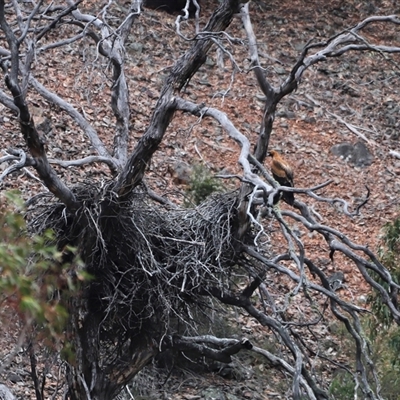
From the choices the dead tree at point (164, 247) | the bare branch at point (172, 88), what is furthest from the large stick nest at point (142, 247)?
the bare branch at point (172, 88)

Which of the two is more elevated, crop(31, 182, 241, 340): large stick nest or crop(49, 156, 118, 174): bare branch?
crop(49, 156, 118, 174): bare branch

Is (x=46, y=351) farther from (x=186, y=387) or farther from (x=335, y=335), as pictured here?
(x=335, y=335)

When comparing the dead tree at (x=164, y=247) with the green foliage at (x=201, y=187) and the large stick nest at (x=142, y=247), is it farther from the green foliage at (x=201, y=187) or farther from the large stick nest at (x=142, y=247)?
the green foliage at (x=201, y=187)

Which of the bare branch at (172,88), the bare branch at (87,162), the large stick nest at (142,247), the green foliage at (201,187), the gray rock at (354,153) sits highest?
the bare branch at (172,88)

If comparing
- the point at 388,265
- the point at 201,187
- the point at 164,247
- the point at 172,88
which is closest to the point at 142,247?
the point at 164,247

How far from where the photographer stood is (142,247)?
7391mm

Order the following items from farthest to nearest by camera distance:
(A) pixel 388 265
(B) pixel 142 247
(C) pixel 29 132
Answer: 1. (A) pixel 388 265
2. (B) pixel 142 247
3. (C) pixel 29 132

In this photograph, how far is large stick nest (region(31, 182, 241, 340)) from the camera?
24.1 ft

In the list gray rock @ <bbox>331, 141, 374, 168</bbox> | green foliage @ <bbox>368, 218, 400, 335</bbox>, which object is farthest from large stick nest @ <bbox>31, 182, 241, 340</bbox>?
gray rock @ <bbox>331, 141, 374, 168</bbox>

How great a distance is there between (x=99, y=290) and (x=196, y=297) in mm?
803

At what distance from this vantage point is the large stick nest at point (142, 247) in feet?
24.1

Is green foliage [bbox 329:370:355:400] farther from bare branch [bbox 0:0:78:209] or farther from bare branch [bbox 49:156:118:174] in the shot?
bare branch [bbox 0:0:78:209]

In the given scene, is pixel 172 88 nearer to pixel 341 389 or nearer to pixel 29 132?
pixel 29 132

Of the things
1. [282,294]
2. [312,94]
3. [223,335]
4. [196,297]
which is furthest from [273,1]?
[196,297]
